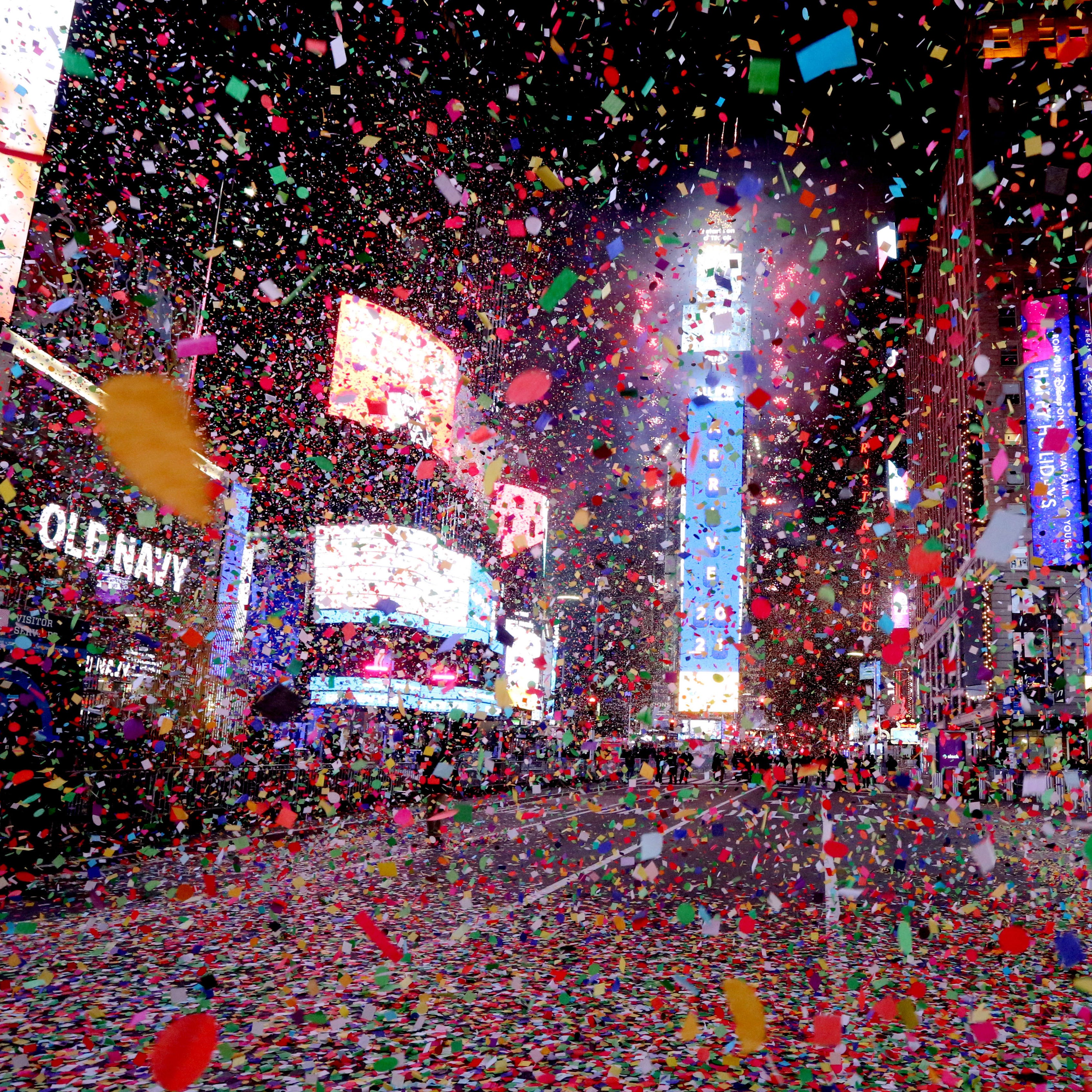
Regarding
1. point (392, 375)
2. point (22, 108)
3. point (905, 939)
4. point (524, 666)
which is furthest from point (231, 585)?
point (524, 666)

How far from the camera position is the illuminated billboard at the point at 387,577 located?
45.6m

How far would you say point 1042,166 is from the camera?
2717 inches

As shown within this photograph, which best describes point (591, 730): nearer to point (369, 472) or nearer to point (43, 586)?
point (369, 472)

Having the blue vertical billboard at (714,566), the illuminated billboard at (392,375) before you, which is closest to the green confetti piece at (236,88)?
the illuminated billboard at (392,375)

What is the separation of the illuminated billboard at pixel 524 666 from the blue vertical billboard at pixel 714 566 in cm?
7018

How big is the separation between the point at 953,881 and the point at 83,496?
1552cm

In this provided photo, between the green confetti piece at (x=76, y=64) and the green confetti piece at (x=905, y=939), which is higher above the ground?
the green confetti piece at (x=76, y=64)

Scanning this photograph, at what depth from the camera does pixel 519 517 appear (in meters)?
82.8

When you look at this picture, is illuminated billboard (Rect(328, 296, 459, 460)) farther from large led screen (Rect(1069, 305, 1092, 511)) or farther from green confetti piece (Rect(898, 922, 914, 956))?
green confetti piece (Rect(898, 922, 914, 956))

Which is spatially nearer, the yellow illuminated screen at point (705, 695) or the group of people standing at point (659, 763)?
the group of people standing at point (659, 763)

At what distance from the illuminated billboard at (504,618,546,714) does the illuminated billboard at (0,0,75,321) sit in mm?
55899

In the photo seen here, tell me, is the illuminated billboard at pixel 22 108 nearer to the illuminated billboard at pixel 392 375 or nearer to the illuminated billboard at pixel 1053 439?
the illuminated billboard at pixel 392 375

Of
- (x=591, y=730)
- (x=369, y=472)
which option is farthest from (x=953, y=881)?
(x=591, y=730)

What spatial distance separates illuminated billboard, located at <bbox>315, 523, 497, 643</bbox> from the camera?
150 feet
